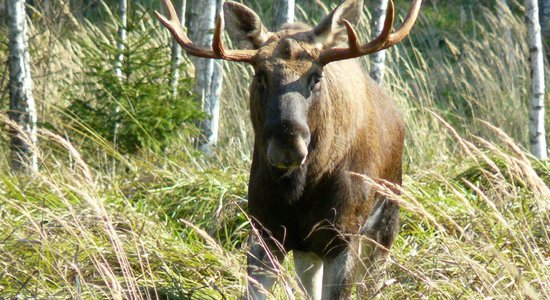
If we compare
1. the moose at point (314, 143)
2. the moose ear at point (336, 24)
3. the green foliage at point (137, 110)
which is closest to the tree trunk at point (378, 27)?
the green foliage at point (137, 110)

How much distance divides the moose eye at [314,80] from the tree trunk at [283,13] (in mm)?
3514

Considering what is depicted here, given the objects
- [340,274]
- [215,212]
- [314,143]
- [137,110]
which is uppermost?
[314,143]

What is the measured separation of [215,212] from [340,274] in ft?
6.08

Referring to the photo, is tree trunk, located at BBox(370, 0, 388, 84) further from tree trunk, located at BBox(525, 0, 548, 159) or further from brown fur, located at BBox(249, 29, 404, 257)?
brown fur, located at BBox(249, 29, 404, 257)

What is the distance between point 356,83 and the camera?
19.1 feet

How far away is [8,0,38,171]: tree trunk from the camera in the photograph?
8.57 metres

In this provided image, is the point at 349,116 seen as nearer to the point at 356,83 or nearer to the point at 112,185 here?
the point at 356,83

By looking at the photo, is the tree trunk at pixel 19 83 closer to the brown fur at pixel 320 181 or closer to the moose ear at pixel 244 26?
the moose ear at pixel 244 26

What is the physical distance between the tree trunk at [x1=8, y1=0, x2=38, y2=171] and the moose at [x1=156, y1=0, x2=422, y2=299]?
138 inches

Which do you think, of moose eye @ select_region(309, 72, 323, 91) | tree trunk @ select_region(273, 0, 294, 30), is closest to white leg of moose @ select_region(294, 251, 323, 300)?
moose eye @ select_region(309, 72, 323, 91)

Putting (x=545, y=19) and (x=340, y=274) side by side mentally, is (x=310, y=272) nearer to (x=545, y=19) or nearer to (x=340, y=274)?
(x=340, y=274)

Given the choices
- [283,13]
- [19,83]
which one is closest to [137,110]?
[19,83]

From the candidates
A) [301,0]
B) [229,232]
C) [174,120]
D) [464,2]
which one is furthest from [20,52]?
[464,2]

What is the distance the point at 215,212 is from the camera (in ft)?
23.2
